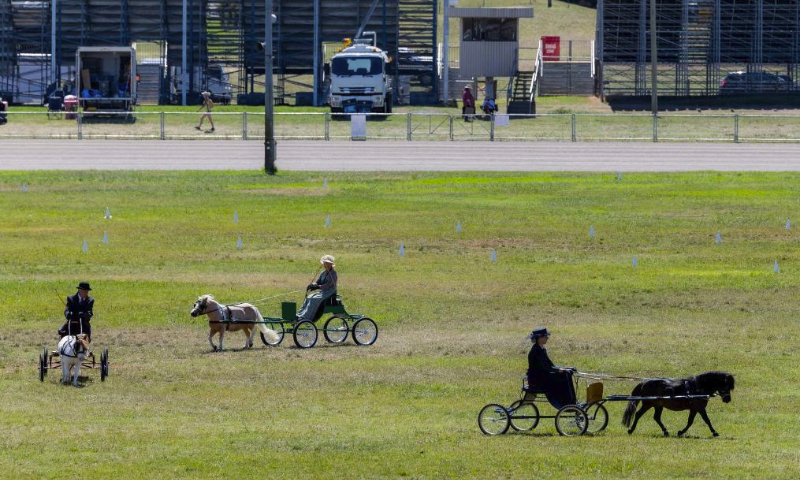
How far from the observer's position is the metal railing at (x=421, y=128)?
216ft

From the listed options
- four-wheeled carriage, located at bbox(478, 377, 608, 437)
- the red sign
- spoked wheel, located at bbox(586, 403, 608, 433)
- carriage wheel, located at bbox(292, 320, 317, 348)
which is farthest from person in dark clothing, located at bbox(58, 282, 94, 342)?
the red sign

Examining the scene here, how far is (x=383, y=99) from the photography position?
7594 centimetres

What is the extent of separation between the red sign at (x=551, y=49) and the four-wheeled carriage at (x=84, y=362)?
253ft

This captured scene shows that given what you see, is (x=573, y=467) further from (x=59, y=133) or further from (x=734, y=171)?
(x=59, y=133)

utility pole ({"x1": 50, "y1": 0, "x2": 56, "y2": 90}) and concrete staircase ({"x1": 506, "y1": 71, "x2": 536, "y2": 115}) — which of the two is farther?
→ utility pole ({"x1": 50, "y1": 0, "x2": 56, "y2": 90})

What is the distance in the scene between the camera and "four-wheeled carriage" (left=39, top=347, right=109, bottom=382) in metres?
20.5

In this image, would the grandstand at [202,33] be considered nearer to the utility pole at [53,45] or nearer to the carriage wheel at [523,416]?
the utility pole at [53,45]

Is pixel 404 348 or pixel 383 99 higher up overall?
pixel 383 99

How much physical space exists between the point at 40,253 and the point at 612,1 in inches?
2537

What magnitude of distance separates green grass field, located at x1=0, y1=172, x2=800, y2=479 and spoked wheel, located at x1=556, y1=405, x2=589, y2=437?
0.31m

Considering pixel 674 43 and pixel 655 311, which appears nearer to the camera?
pixel 655 311

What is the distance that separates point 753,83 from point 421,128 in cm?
3053

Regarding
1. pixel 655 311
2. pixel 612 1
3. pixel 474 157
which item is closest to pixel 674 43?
pixel 612 1

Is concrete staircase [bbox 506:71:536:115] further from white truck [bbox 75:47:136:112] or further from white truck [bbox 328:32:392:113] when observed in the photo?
white truck [bbox 75:47:136:112]
